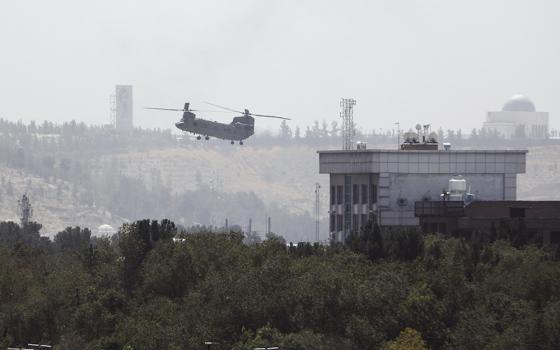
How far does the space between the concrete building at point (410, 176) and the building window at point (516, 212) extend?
605 inches

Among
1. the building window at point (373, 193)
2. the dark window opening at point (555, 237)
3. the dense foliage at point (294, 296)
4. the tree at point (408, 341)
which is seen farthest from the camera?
the building window at point (373, 193)

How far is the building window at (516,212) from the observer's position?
172750 mm

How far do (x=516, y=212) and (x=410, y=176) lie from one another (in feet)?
65.0

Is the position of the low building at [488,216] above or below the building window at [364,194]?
below

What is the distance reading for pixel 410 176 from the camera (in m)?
191

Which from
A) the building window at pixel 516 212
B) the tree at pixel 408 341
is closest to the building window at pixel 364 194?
the building window at pixel 516 212

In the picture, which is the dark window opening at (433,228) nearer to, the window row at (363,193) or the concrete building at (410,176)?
the concrete building at (410,176)

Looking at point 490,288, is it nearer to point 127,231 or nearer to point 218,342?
point 218,342

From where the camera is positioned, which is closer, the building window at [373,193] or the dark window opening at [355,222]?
the building window at [373,193]

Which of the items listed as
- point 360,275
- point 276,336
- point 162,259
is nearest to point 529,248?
point 360,275

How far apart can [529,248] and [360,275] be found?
678 inches

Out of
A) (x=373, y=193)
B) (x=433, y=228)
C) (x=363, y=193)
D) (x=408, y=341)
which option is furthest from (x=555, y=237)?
(x=408, y=341)

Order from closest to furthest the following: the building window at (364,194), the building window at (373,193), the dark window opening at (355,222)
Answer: the building window at (373,193)
the building window at (364,194)
the dark window opening at (355,222)

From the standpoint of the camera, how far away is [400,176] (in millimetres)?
190250
